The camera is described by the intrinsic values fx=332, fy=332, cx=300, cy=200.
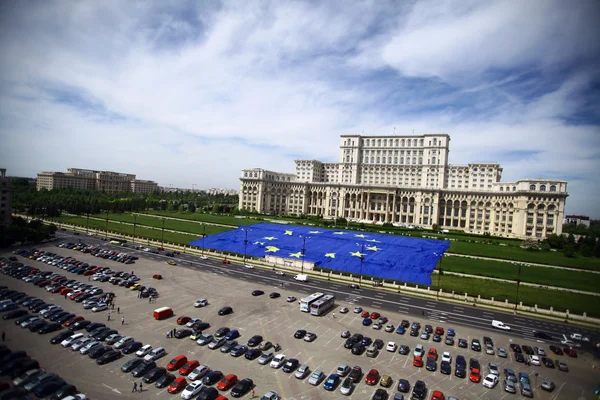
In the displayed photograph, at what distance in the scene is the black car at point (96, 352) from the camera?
1889 cm

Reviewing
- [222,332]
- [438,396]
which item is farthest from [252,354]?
[438,396]

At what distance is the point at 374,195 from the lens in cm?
10556

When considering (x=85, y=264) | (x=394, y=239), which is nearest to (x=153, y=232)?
(x=85, y=264)

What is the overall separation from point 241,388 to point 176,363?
4.52 m

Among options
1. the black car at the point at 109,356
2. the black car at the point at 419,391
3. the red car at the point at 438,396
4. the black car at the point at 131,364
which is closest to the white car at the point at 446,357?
the black car at the point at 419,391

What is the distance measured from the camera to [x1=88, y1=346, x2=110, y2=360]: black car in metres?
18.9

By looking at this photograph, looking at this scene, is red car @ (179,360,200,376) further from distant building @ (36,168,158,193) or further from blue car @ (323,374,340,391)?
distant building @ (36,168,158,193)

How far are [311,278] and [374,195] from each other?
222 ft

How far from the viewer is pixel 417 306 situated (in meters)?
33.2

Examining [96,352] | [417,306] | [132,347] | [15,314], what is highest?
[15,314]

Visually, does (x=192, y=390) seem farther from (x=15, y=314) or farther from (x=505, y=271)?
(x=505, y=271)

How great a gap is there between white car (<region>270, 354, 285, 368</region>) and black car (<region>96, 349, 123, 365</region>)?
8.96 meters

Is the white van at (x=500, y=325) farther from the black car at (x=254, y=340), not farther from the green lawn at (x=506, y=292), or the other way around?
the black car at (x=254, y=340)

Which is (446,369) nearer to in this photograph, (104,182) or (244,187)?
(244,187)
